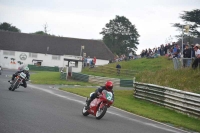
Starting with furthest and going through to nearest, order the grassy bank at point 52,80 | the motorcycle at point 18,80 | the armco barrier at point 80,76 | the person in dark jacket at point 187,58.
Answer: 1. the armco barrier at point 80,76
2. the grassy bank at point 52,80
3. the person in dark jacket at point 187,58
4. the motorcycle at point 18,80

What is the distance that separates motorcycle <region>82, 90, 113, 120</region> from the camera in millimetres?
14539

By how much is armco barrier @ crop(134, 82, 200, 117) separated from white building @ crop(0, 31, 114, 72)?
62.5m

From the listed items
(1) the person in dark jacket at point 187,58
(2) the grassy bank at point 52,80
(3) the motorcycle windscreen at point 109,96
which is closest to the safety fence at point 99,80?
(2) the grassy bank at point 52,80

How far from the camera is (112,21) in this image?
11469cm

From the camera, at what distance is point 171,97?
2181cm

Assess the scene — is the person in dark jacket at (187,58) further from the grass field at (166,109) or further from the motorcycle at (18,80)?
the motorcycle at (18,80)

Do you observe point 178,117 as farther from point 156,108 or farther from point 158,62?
point 158,62

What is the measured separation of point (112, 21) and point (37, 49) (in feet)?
98.6

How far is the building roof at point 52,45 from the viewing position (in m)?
91.4

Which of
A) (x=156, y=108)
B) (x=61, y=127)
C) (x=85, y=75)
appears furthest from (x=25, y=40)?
(x=61, y=127)

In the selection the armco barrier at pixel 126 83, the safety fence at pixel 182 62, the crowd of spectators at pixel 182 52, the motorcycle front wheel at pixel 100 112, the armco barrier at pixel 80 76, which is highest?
the crowd of spectators at pixel 182 52

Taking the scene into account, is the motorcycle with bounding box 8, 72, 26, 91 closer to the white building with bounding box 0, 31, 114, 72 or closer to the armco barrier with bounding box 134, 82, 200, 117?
the armco barrier with bounding box 134, 82, 200, 117

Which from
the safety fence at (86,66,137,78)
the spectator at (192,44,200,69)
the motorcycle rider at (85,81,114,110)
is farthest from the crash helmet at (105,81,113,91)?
the safety fence at (86,66,137,78)

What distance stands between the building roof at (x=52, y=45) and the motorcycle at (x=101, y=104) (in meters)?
76.2
